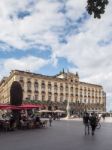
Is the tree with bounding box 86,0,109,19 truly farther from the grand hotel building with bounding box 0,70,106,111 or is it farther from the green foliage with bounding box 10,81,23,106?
the grand hotel building with bounding box 0,70,106,111

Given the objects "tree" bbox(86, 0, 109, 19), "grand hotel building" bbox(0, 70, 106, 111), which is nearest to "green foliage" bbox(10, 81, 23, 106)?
"tree" bbox(86, 0, 109, 19)

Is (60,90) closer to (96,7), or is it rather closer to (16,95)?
(16,95)

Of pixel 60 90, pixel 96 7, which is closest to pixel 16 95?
pixel 96 7

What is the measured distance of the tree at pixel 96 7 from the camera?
13008 mm

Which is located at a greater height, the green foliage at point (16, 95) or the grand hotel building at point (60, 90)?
the grand hotel building at point (60, 90)

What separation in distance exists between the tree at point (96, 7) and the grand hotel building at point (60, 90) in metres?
93.1

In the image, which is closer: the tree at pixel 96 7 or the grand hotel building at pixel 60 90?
the tree at pixel 96 7

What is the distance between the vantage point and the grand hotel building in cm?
10971

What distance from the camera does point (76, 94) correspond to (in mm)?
126438

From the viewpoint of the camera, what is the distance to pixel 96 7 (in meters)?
13.1

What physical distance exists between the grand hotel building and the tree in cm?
9311

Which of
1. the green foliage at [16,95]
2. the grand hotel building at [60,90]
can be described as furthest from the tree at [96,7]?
the grand hotel building at [60,90]

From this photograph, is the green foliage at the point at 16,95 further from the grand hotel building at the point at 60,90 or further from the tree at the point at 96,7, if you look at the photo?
the grand hotel building at the point at 60,90

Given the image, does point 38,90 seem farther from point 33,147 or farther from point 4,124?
point 33,147
